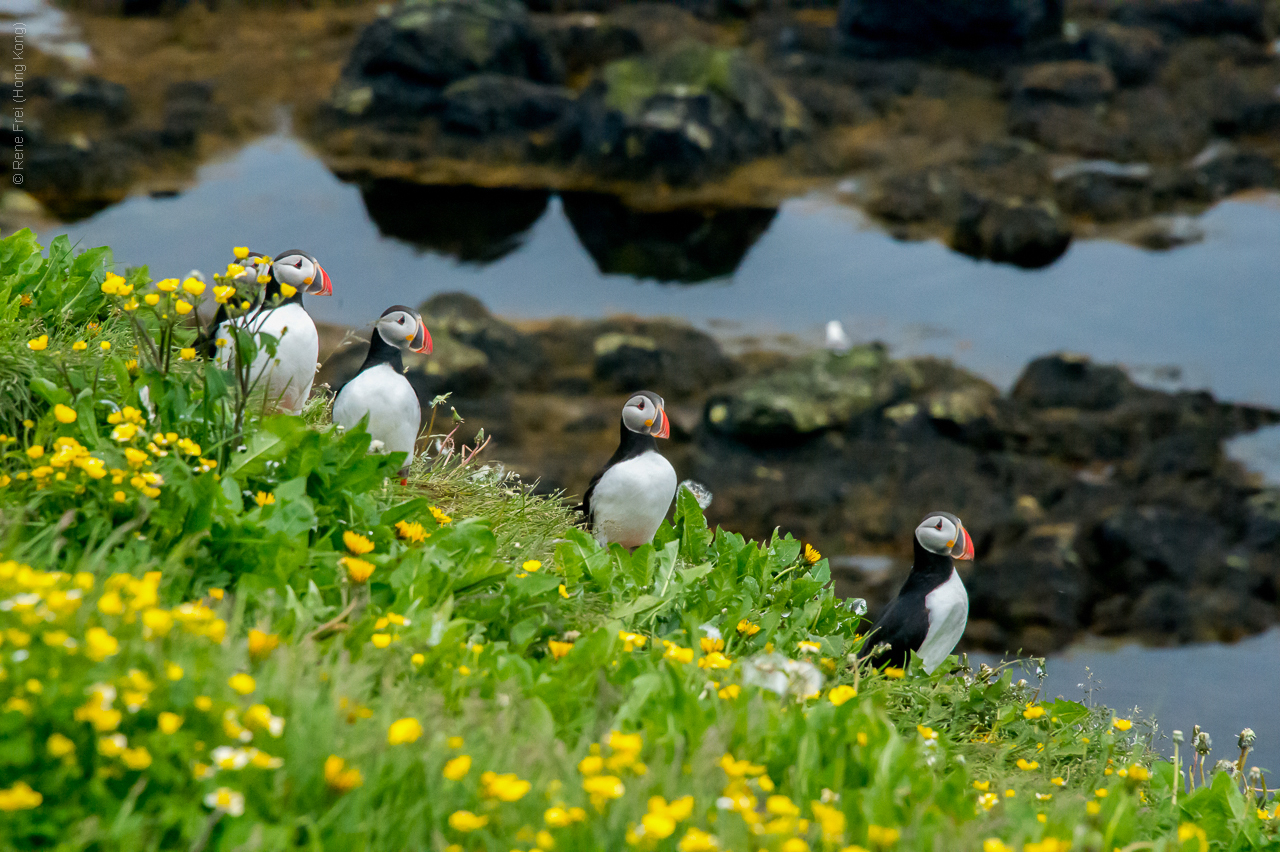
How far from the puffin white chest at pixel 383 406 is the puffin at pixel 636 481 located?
89cm

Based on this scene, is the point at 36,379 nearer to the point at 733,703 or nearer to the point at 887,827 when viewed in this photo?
the point at 733,703

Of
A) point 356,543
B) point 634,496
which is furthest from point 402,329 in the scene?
point 356,543

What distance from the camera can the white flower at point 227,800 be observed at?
2.00 metres

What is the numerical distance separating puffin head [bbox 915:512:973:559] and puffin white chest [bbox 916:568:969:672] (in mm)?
121

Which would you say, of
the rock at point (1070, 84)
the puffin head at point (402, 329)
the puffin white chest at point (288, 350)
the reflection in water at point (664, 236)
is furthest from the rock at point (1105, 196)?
the puffin white chest at point (288, 350)

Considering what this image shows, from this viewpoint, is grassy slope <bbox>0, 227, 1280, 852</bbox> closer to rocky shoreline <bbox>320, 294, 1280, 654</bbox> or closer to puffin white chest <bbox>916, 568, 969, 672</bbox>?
puffin white chest <bbox>916, 568, 969, 672</bbox>

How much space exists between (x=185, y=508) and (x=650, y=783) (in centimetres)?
164

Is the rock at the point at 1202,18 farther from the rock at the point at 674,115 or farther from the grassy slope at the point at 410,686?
the grassy slope at the point at 410,686

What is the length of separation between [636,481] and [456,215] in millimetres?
14628

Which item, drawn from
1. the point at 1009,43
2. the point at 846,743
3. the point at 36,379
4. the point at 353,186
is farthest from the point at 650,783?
the point at 1009,43

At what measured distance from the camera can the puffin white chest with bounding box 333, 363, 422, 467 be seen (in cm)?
416

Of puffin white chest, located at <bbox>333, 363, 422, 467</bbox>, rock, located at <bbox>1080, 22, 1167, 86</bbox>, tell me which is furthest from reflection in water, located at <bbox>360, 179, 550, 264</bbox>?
puffin white chest, located at <bbox>333, 363, 422, 467</bbox>

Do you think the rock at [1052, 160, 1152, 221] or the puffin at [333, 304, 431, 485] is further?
the rock at [1052, 160, 1152, 221]

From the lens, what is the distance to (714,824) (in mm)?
2256
